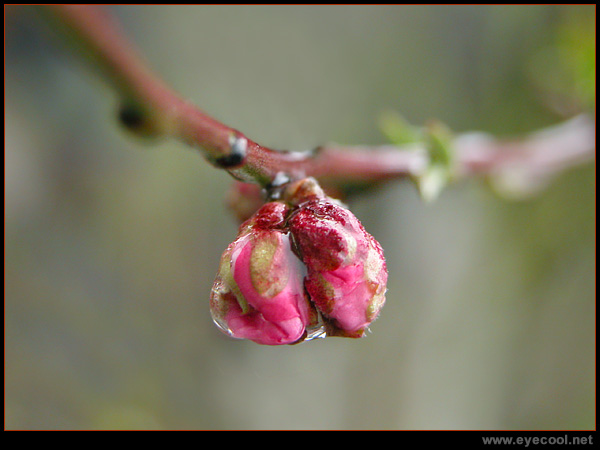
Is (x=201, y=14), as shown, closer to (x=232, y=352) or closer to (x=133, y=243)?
(x=133, y=243)

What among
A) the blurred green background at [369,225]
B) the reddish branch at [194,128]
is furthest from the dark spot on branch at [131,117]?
the blurred green background at [369,225]

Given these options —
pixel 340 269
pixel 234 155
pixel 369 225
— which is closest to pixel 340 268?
pixel 340 269

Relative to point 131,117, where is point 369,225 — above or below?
below

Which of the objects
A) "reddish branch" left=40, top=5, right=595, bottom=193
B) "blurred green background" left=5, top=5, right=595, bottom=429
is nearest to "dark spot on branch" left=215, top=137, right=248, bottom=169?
"reddish branch" left=40, top=5, right=595, bottom=193

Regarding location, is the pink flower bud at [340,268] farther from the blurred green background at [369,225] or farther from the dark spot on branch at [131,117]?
the blurred green background at [369,225]

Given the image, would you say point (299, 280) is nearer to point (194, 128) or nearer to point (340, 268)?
point (340, 268)

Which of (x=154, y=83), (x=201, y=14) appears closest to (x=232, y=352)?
(x=201, y=14)
